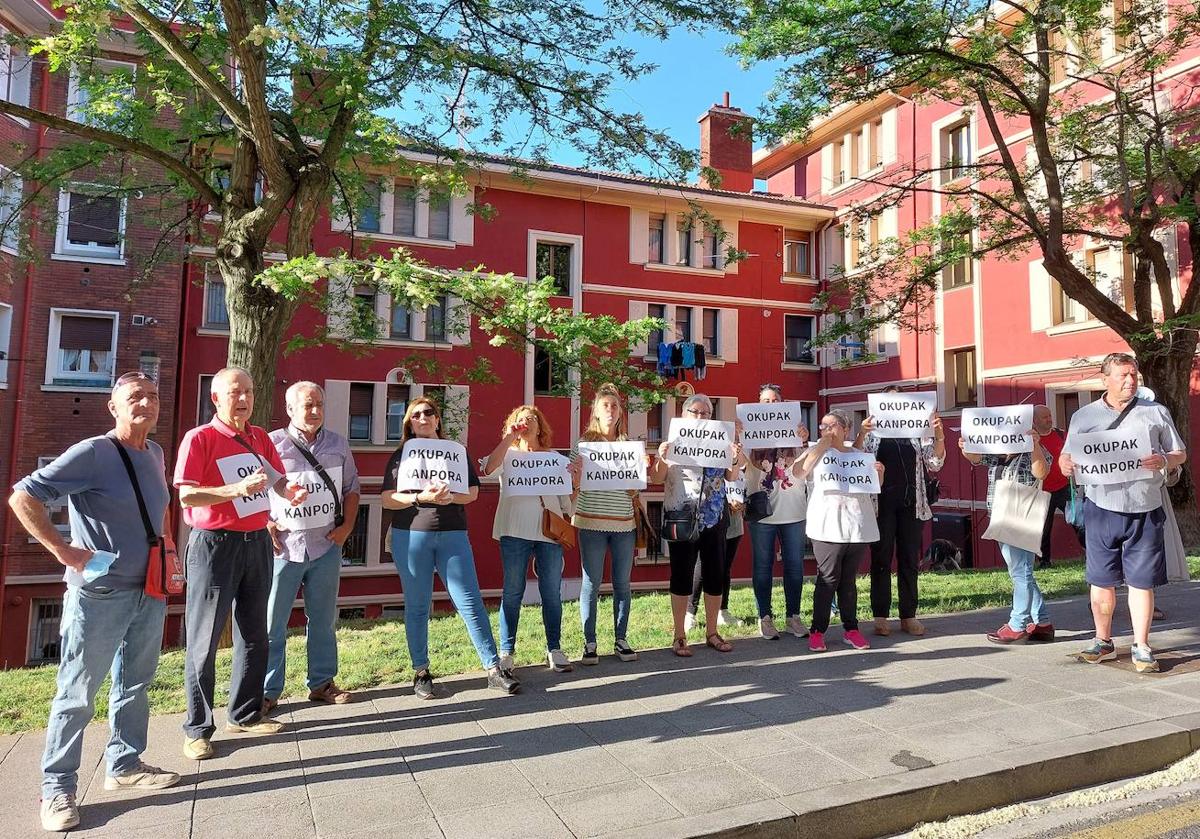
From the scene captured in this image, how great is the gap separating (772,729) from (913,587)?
3.09m

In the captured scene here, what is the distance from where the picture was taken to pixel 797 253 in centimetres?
3138

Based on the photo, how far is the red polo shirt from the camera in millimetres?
4359

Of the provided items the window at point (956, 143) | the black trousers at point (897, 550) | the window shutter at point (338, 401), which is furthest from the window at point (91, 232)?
the window at point (956, 143)

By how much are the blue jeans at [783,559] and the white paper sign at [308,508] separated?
12.2ft

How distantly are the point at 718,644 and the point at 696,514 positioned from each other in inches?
46.2

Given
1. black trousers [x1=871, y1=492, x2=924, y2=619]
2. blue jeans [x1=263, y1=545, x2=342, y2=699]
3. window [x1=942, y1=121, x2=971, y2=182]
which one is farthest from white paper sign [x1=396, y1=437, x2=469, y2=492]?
window [x1=942, y1=121, x2=971, y2=182]

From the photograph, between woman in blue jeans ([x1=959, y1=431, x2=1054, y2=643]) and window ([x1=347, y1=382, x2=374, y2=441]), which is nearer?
woman in blue jeans ([x1=959, y1=431, x2=1054, y2=643])

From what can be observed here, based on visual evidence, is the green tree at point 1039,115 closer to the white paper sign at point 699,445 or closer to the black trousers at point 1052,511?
the white paper sign at point 699,445

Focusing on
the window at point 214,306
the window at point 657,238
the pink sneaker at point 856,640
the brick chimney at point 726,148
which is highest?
the brick chimney at point 726,148

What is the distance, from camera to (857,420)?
29.4 m

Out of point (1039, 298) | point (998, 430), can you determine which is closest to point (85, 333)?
point (998, 430)

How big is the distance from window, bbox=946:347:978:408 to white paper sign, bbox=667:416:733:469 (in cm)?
2244

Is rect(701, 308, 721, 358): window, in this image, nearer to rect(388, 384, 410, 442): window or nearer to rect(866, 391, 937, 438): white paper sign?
rect(388, 384, 410, 442): window

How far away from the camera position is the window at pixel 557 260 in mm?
27766
